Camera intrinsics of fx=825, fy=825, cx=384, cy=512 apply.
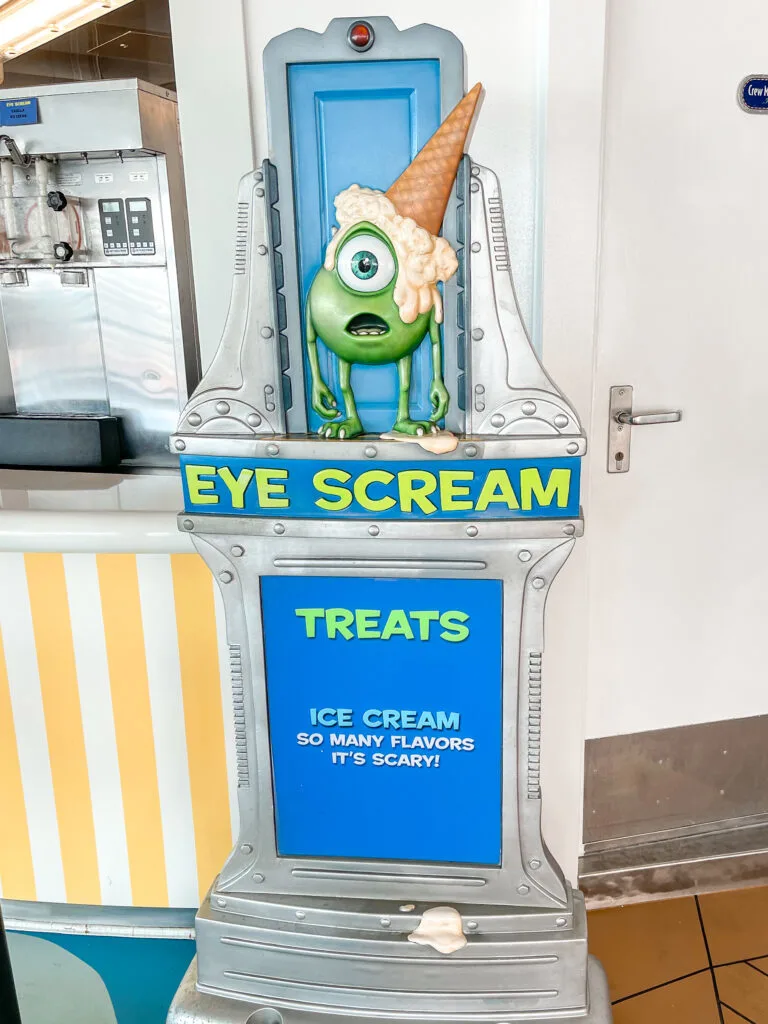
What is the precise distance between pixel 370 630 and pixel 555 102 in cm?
108

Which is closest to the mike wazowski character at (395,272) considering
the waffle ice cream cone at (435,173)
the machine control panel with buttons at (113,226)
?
the waffle ice cream cone at (435,173)

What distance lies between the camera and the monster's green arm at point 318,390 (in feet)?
3.73

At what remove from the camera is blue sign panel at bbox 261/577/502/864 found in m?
1.20

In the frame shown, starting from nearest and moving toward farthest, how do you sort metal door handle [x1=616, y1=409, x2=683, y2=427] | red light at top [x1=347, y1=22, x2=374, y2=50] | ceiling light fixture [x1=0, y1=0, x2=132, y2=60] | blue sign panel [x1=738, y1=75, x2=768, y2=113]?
1. red light at top [x1=347, y1=22, x2=374, y2=50]
2. blue sign panel [x1=738, y1=75, x2=768, y2=113]
3. metal door handle [x1=616, y1=409, x2=683, y2=427]
4. ceiling light fixture [x1=0, y1=0, x2=132, y2=60]

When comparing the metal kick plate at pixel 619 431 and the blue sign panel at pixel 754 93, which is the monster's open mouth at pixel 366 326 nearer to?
the metal kick plate at pixel 619 431

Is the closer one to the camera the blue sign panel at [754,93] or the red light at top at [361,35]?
the red light at top at [361,35]

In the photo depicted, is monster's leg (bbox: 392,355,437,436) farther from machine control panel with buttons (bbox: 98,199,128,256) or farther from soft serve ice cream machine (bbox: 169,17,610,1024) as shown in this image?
machine control panel with buttons (bbox: 98,199,128,256)

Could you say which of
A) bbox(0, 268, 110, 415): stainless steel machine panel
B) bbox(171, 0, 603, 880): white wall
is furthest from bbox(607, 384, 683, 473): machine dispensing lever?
bbox(0, 268, 110, 415): stainless steel machine panel

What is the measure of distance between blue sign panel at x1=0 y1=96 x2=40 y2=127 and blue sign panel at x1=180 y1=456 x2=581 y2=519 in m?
2.16

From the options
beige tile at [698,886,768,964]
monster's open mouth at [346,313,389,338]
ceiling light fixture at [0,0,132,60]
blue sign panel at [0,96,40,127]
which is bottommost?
beige tile at [698,886,768,964]

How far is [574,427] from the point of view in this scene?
1.12 meters

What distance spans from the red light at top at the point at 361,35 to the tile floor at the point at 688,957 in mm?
1824

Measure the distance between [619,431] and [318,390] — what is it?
100 cm

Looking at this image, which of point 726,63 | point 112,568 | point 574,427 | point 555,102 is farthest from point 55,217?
point 574,427
